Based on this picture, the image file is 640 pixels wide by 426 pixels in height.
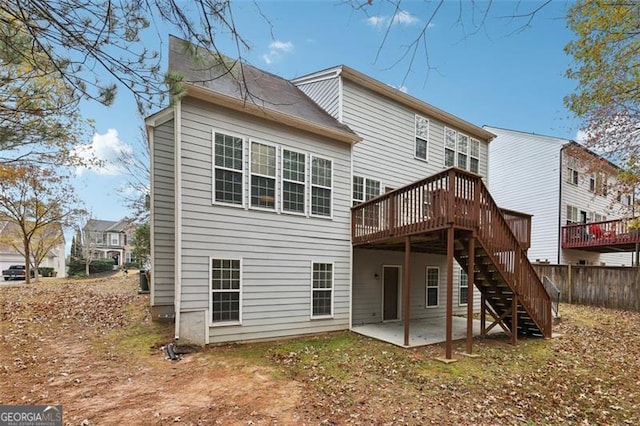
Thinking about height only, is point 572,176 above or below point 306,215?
above

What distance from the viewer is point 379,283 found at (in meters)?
10.9

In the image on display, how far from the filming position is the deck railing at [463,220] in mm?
7152

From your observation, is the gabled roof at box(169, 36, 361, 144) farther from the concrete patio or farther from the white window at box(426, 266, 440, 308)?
the white window at box(426, 266, 440, 308)

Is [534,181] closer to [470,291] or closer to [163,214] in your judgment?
[470,291]

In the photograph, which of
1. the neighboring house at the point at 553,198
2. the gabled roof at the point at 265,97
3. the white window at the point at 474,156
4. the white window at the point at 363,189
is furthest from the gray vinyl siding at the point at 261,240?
the neighboring house at the point at 553,198

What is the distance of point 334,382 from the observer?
5570 millimetres

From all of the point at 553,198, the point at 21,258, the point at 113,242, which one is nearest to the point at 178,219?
the point at 553,198

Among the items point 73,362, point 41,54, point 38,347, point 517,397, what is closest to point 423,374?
point 517,397

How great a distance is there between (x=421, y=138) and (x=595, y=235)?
494 inches

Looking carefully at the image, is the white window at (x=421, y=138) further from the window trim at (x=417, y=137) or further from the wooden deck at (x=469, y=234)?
the wooden deck at (x=469, y=234)

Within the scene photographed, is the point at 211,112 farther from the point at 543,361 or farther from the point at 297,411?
the point at 543,361

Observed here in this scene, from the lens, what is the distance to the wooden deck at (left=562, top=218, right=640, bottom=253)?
17.0 meters

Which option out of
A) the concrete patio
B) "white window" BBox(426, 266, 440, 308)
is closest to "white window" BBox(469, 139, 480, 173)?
"white window" BBox(426, 266, 440, 308)

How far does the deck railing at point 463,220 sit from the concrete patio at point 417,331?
1.97 m
